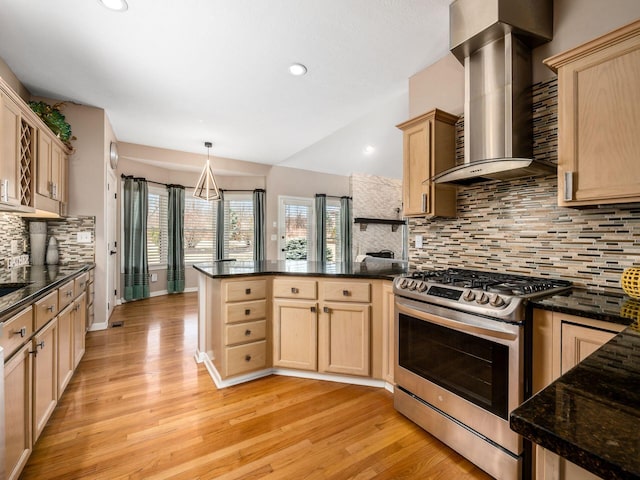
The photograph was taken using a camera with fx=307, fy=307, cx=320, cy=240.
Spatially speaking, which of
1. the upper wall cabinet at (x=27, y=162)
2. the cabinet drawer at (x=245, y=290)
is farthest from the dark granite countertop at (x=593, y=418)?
the upper wall cabinet at (x=27, y=162)

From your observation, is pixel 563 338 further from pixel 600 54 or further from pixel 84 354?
pixel 84 354

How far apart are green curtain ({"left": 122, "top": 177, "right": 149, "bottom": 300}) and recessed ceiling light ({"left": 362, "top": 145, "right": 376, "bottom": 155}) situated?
4118 millimetres


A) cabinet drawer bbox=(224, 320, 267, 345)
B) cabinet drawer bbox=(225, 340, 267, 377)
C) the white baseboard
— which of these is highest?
cabinet drawer bbox=(224, 320, 267, 345)

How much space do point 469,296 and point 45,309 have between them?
7.80 feet

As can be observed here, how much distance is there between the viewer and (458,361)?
1.71 metres

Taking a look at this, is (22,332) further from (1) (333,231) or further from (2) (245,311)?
(1) (333,231)

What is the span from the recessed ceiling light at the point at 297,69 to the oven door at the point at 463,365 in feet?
7.14

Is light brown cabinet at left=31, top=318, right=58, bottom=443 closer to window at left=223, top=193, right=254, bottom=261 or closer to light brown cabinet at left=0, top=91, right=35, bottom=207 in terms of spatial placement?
light brown cabinet at left=0, top=91, right=35, bottom=207

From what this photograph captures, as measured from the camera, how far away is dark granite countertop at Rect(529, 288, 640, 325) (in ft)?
3.88

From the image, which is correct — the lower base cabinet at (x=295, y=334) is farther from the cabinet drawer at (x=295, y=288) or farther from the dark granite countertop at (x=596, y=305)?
the dark granite countertop at (x=596, y=305)

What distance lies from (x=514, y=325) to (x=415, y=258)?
140cm

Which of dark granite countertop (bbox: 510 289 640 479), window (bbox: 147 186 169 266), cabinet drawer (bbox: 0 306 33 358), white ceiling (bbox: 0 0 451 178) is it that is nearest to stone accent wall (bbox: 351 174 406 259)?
white ceiling (bbox: 0 0 451 178)

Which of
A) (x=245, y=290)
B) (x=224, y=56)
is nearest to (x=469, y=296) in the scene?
(x=245, y=290)

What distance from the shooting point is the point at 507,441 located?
1.48 metres
